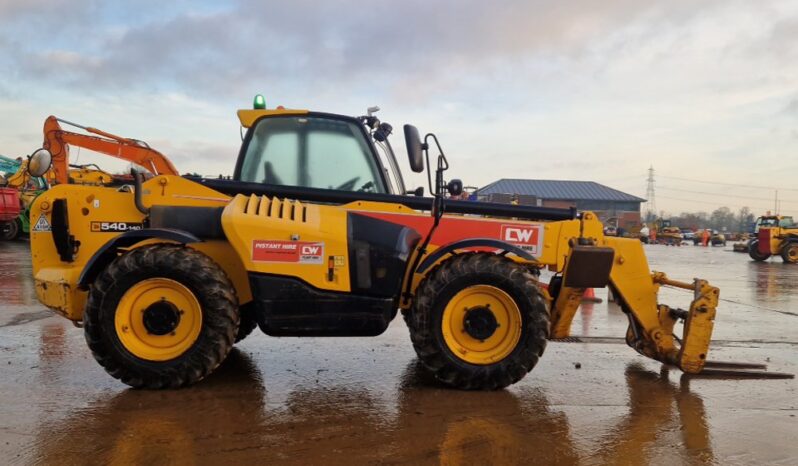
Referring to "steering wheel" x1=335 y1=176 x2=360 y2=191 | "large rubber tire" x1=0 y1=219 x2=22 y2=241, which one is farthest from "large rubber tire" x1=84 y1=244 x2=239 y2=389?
"large rubber tire" x1=0 y1=219 x2=22 y2=241

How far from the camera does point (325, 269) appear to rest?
162 inches

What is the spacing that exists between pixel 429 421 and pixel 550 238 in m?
1.90

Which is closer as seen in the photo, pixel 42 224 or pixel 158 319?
pixel 158 319

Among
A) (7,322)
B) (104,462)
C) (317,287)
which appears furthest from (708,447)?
(7,322)

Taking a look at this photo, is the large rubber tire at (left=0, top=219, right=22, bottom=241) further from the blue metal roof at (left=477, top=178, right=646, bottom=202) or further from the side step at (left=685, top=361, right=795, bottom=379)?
the blue metal roof at (left=477, top=178, right=646, bottom=202)

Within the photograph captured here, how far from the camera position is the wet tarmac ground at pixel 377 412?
311 cm

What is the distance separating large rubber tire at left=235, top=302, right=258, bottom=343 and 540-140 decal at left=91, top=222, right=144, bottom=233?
1072mm

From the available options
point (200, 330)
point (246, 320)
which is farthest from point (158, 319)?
point (246, 320)

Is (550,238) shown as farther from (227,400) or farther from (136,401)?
(136,401)

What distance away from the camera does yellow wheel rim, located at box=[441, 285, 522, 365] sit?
13.7 feet

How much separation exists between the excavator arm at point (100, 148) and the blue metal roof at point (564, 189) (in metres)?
56.0

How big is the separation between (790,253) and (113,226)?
26.2m

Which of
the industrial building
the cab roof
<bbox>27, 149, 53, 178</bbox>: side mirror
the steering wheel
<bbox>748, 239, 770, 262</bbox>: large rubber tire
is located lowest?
<bbox>748, 239, 770, 262</bbox>: large rubber tire

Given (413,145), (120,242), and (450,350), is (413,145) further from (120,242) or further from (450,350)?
(120,242)
